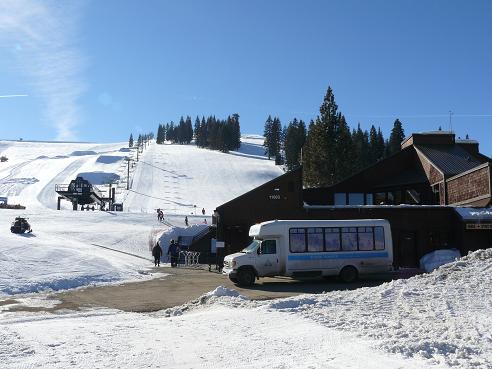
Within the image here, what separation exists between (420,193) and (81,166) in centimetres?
11660

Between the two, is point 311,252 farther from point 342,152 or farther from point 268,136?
point 268,136

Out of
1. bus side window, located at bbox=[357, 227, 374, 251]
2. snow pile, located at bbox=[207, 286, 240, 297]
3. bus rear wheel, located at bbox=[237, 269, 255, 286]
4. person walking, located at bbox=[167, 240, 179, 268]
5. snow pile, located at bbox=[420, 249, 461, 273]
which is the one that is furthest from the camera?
person walking, located at bbox=[167, 240, 179, 268]

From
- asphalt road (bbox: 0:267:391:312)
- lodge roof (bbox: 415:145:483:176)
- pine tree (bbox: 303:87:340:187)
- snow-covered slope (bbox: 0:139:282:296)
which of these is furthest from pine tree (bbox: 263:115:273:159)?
asphalt road (bbox: 0:267:391:312)

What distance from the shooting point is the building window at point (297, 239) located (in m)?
22.4

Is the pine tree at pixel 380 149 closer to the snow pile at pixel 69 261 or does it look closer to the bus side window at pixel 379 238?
the snow pile at pixel 69 261

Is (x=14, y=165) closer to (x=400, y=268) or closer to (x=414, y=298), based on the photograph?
(x=400, y=268)

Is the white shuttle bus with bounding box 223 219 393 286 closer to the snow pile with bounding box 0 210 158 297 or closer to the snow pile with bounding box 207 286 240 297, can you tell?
the snow pile with bounding box 0 210 158 297

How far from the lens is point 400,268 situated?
29.3 meters

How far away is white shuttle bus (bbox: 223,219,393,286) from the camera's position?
2189cm

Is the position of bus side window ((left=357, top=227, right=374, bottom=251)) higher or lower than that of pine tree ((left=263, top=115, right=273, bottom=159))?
lower

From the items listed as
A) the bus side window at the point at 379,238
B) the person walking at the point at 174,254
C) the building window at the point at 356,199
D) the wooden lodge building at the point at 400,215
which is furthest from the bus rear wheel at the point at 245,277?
the building window at the point at 356,199

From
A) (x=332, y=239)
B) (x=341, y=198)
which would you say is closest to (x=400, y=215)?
(x=332, y=239)

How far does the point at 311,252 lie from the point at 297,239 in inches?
30.2

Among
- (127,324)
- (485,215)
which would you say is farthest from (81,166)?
(127,324)
